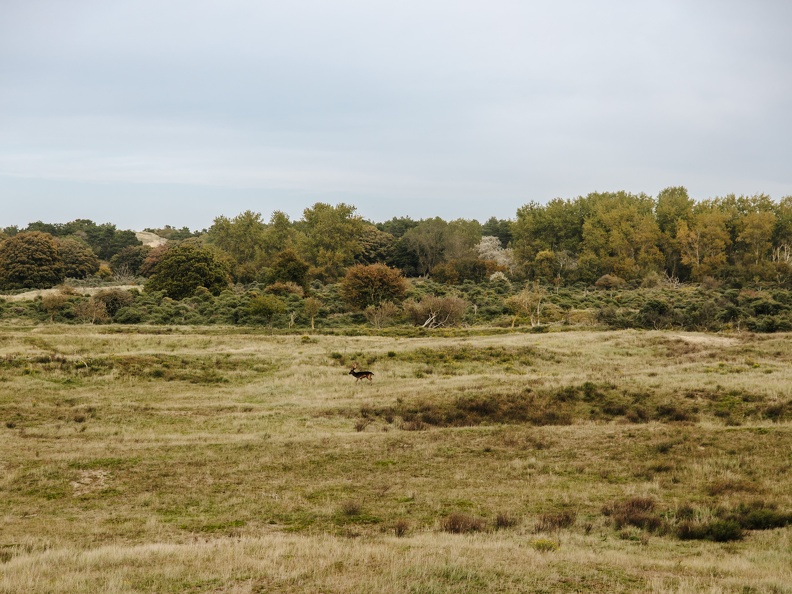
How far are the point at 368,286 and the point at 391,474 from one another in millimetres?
52978

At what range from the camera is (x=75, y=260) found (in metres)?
97.6

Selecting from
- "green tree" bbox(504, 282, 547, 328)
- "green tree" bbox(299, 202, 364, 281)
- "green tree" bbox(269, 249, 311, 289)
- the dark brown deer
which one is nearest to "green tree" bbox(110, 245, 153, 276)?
"green tree" bbox(299, 202, 364, 281)

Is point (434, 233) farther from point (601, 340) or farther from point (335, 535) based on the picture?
point (335, 535)

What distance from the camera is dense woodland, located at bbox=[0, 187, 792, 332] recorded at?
66688 millimetres

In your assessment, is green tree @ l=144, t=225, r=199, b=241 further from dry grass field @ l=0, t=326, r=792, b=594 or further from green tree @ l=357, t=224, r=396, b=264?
dry grass field @ l=0, t=326, r=792, b=594

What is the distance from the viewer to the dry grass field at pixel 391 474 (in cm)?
1041

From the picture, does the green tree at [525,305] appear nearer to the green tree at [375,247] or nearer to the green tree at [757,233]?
the green tree at [757,233]

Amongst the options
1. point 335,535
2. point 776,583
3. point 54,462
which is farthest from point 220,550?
point 54,462

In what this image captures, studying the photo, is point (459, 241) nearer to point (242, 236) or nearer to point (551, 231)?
point (551, 231)

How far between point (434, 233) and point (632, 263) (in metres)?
31.0

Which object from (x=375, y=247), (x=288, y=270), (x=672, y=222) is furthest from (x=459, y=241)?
(x=288, y=270)

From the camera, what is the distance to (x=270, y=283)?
83.2m

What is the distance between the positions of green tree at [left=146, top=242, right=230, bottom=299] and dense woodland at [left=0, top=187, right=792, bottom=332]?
0.51 feet

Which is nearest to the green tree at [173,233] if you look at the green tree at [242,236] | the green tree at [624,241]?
the green tree at [242,236]
